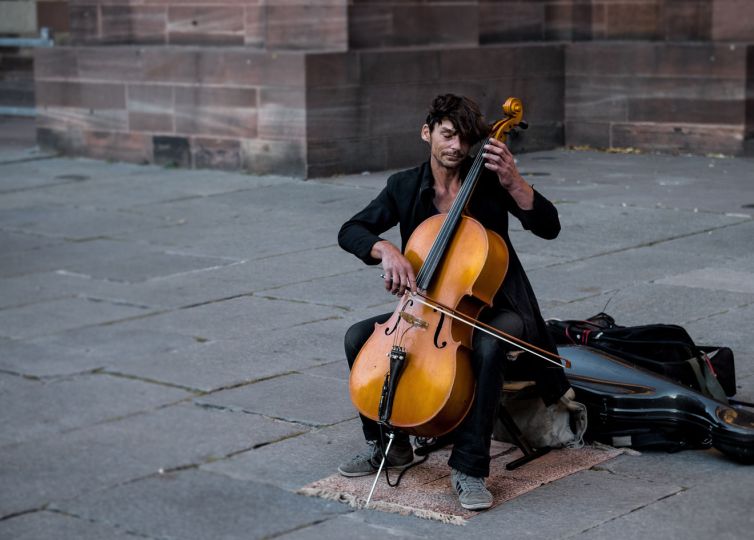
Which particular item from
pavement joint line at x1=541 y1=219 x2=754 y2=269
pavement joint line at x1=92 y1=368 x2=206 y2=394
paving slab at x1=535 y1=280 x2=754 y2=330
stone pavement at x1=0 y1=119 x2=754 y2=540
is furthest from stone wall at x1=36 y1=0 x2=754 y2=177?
pavement joint line at x1=92 y1=368 x2=206 y2=394

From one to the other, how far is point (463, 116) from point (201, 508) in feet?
5.24

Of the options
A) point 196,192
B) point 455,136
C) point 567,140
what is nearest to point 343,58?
point 196,192

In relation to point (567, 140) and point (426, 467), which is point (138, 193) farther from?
point (426, 467)

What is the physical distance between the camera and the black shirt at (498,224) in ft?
15.6

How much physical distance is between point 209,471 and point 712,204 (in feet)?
21.5

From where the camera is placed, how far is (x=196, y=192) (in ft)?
38.2

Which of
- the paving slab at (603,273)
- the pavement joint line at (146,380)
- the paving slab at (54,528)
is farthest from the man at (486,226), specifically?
the paving slab at (603,273)

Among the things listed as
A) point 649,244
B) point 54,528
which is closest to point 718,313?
point 649,244

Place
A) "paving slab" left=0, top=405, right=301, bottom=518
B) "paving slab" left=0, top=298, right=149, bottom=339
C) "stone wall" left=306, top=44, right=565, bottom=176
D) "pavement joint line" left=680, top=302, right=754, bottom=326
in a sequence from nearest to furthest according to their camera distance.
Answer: "paving slab" left=0, top=405, right=301, bottom=518
"pavement joint line" left=680, top=302, right=754, bottom=326
"paving slab" left=0, top=298, right=149, bottom=339
"stone wall" left=306, top=44, right=565, bottom=176

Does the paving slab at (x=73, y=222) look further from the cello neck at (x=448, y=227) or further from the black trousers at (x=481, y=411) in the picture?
the black trousers at (x=481, y=411)

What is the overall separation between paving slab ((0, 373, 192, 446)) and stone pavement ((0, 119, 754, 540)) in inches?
0.6

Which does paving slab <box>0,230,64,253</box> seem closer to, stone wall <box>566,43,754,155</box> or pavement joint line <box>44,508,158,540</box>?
pavement joint line <box>44,508,158,540</box>

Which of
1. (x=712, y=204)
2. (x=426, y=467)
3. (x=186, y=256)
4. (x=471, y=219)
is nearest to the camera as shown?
(x=471, y=219)

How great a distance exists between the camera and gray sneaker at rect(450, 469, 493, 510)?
446 centimetres
